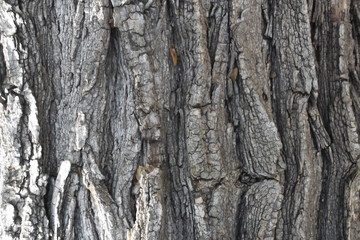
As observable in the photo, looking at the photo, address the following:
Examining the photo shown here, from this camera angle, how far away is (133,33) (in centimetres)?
146

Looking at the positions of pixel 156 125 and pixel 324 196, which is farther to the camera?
pixel 324 196

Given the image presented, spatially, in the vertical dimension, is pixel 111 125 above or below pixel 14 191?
above

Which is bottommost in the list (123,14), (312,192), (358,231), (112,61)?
(358,231)

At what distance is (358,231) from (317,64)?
24.6 inches

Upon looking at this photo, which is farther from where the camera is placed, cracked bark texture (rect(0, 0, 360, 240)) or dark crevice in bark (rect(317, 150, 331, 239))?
dark crevice in bark (rect(317, 150, 331, 239))

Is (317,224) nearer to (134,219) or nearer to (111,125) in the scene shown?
(134,219)

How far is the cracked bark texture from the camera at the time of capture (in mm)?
1474

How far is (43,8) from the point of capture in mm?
1534

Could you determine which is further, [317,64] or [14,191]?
[317,64]

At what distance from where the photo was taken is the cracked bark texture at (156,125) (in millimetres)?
1474

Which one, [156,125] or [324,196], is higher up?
[156,125]

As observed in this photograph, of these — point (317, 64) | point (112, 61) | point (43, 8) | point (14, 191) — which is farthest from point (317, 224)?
point (43, 8)

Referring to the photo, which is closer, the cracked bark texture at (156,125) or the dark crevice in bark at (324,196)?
the cracked bark texture at (156,125)

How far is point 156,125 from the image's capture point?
4.86 feet
